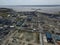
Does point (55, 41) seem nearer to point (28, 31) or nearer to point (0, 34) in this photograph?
point (28, 31)

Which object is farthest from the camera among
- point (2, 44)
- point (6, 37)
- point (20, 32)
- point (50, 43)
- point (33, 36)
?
point (20, 32)

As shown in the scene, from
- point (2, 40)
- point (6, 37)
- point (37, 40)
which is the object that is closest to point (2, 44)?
point (2, 40)

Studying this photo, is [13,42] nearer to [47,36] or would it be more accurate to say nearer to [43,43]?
[43,43]

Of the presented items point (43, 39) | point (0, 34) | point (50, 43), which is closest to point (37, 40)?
point (43, 39)

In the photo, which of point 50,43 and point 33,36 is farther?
point 33,36

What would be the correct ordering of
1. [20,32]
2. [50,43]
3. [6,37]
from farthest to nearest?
[20,32]
[6,37]
[50,43]

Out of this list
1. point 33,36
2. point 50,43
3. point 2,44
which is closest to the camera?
point 2,44

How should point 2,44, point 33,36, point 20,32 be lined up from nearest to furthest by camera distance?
point 2,44, point 33,36, point 20,32

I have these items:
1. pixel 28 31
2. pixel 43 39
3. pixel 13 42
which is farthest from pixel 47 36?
pixel 13 42

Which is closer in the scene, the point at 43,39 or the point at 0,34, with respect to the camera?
the point at 43,39
